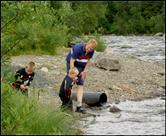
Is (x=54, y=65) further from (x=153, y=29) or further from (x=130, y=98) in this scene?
(x=153, y=29)

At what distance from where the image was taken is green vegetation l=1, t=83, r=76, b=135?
8.29m

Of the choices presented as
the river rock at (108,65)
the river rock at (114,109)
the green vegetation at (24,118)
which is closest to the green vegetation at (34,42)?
the green vegetation at (24,118)

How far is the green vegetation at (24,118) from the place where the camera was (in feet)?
27.2

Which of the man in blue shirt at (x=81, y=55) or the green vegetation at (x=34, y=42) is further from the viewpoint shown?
the man in blue shirt at (x=81, y=55)

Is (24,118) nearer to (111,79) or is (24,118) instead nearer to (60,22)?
(111,79)

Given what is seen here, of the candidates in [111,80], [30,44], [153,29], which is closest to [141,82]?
[111,80]

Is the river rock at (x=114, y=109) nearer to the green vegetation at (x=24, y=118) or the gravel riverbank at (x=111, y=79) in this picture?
the gravel riverbank at (x=111, y=79)

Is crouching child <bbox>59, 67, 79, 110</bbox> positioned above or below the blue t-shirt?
below

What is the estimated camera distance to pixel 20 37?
813 centimetres

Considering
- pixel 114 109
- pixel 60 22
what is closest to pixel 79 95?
pixel 114 109

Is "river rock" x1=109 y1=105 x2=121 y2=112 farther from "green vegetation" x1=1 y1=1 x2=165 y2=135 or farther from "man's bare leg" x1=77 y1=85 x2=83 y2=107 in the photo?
"green vegetation" x1=1 y1=1 x2=165 y2=135

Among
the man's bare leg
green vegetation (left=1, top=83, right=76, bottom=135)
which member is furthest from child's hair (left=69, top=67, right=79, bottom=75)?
green vegetation (left=1, top=83, right=76, bottom=135)

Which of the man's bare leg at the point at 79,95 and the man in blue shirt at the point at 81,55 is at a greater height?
the man in blue shirt at the point at 81,55

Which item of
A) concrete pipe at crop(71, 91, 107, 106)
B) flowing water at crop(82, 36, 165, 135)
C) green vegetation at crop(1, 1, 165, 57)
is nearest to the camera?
green vegetation at crop(1, 1, 165, 57)
